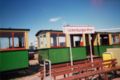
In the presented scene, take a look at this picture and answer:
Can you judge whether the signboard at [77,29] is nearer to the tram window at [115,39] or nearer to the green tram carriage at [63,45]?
the green tram carriage at [63,45]

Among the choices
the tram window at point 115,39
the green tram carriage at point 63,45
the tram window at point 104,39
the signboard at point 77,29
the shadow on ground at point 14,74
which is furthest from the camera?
the tram window at point 115,39

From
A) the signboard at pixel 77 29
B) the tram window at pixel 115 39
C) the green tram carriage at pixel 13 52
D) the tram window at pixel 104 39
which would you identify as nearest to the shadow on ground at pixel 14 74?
the green tram carriage at pixel 13 52

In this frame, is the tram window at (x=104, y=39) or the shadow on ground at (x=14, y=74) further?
the tram window at (x=104, y=39)

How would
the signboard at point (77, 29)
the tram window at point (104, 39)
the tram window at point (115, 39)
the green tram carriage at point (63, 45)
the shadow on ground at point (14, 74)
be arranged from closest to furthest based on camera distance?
1. the signboard at point (77, 29)
2. the shadow on ground at point (14, 74)
3. the green tram carriage at point (63, 45)
4. the tram window at point (104, 39)
5. the tram window at point (115, 39)

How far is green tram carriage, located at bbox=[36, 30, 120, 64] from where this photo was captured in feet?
34.8

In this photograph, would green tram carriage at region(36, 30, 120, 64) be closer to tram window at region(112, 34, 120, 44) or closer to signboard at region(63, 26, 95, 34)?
tram window at region(112, 34, 120, 44)

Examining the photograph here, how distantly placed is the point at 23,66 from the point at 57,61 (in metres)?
2.64

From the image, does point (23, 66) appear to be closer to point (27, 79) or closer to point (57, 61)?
point (27, 79)

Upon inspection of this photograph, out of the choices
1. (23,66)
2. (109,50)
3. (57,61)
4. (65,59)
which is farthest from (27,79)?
(109,50)

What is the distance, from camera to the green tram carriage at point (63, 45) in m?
10.6

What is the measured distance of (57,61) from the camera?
10.8 m

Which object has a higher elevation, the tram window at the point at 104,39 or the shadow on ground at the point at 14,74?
the tram window at the point at 104,39

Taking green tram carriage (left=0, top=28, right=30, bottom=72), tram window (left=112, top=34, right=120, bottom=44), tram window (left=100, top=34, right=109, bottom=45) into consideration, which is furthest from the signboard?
tram window (left=112, top=34, right=120, bottom=44)

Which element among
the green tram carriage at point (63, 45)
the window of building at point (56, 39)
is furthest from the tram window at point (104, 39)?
the window of building at point (56, 39)
